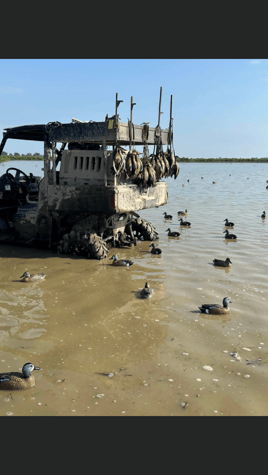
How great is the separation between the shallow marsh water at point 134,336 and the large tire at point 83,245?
0.34 m

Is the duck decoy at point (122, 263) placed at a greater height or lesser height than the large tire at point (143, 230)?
lesser

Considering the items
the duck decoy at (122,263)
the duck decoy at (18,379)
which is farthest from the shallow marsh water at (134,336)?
the duck decoy at (122,263)

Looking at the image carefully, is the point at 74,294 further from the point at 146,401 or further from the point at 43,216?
the point at 43,216

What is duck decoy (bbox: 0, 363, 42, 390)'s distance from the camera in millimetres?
4797

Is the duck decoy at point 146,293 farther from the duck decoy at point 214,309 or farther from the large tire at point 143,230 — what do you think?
the large tire at point 143,230

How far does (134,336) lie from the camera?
6328mm

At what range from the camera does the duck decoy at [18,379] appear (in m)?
4.80

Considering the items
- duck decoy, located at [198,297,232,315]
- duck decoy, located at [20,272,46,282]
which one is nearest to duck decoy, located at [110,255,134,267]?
duck decoy, located at [20,272,46,282]

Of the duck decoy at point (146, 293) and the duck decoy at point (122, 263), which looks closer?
the duck decoy at point (146, 293)

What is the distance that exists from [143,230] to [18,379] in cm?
995

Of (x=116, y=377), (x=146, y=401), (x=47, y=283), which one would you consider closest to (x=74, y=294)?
(x=47, y=283)

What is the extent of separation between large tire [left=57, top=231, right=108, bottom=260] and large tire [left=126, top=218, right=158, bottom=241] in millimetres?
2853

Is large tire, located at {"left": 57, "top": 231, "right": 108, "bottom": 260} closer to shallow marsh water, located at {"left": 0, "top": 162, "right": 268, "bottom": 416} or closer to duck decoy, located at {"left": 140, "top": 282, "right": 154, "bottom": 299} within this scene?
shallow marsh water, located at {"left": 0, "top": 162, "right": 268, "bottom": 416}

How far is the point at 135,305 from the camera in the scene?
25.2 ft
